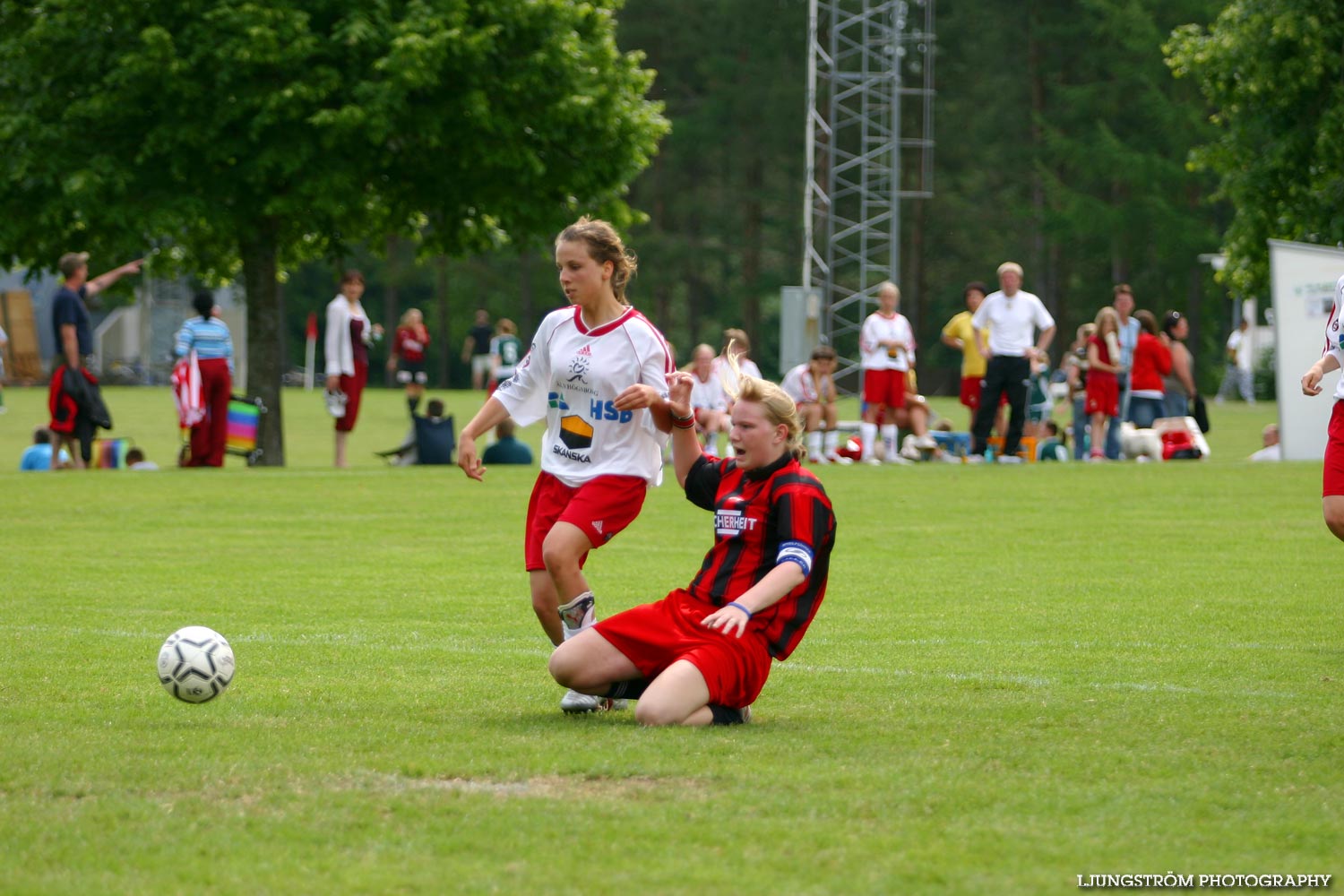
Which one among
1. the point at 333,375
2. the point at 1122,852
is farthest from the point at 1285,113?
the point at 1122,852

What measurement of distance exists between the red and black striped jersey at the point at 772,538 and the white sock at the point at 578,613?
19.8 inches

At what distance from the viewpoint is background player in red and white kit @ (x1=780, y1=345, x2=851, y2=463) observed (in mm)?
20984

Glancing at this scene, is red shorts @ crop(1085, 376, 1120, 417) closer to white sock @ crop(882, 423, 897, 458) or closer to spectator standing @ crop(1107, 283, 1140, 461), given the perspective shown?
spectator standing @ crop(1107, 283, 1140, 461)

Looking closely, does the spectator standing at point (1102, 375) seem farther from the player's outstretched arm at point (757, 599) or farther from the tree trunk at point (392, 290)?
the tree trunk at point (392, 290)

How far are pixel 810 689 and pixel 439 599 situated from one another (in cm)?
359

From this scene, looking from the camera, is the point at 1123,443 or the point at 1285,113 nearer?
the point at 1123,443

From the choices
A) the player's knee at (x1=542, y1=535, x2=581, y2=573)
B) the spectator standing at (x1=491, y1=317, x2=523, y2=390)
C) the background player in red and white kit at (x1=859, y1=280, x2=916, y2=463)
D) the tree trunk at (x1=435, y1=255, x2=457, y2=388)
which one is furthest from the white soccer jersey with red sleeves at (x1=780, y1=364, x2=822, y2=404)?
the tree trunk at (x1=435, y1=255, x2=457, y2=388)

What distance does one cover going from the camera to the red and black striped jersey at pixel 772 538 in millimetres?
6168

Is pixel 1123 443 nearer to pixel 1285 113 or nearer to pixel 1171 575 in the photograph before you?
pixel 1285 113

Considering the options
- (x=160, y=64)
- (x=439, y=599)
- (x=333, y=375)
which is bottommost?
(x=439, y=599)

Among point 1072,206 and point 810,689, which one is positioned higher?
point 1072,206

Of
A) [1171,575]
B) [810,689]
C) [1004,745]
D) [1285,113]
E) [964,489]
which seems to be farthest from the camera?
[1285,113]

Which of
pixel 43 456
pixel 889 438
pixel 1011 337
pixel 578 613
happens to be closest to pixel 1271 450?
pixel 1011 337

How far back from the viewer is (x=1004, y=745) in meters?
5.77
